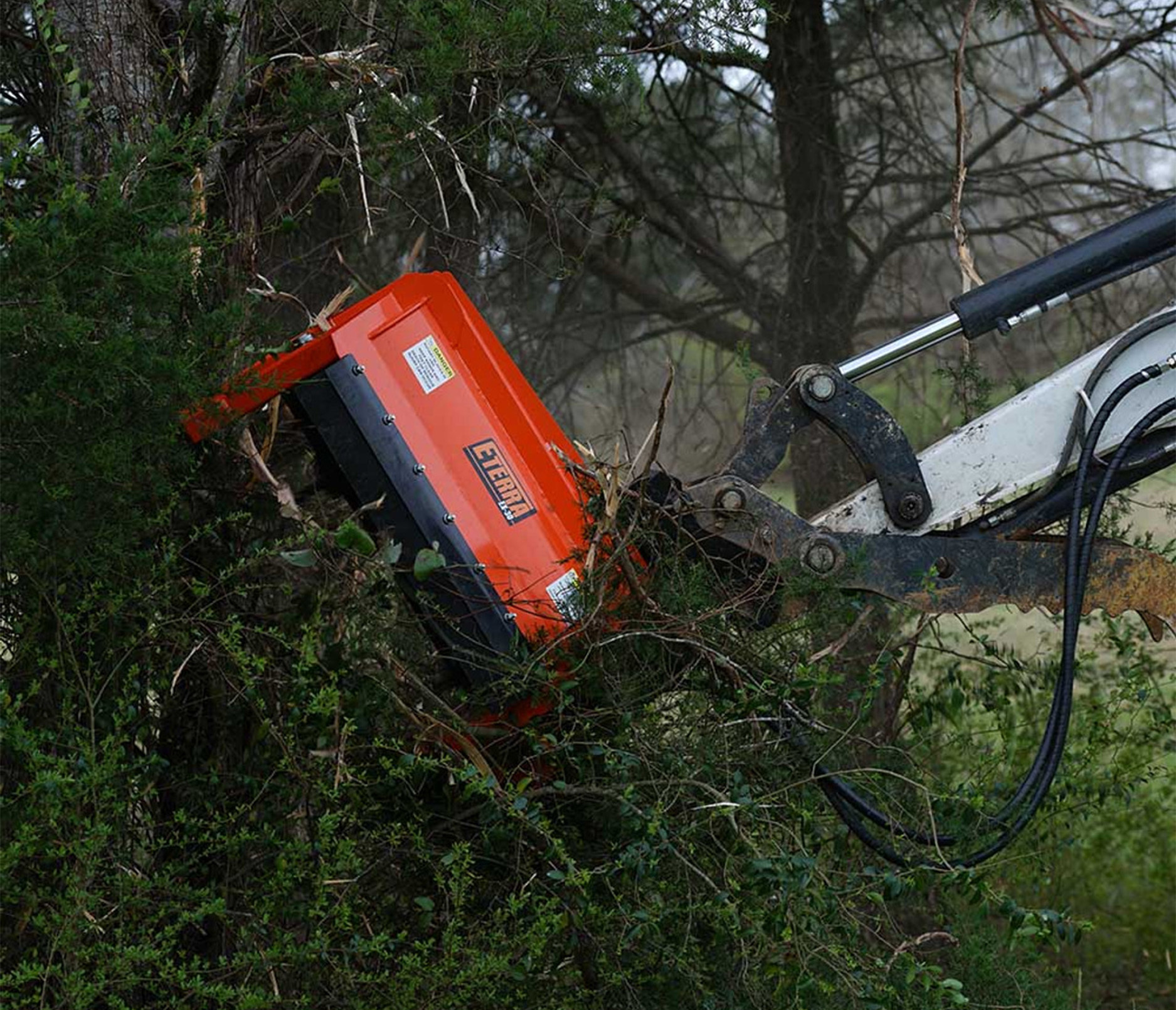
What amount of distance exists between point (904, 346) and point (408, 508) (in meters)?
1.27

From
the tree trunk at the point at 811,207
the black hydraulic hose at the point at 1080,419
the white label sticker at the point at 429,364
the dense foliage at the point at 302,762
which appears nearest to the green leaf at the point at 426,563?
the dense foliage at the point at 302,762

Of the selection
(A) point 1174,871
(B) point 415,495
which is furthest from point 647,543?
(A) point 1174,871

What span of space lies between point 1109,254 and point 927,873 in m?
1.56

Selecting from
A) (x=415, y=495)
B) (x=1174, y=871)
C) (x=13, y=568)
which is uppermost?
(x=13, y=568)

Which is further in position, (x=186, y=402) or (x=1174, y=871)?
(x=1174, y=871)

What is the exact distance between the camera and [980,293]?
360cm

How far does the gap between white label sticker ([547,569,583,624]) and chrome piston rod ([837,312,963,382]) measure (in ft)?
2.79

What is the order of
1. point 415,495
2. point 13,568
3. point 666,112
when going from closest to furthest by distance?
point 13,568 → point 415,495 → point 666,112

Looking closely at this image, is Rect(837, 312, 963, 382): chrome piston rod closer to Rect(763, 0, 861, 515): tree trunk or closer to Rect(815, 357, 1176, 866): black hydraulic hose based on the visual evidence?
Rect(815, 357, 1176, 866): black hydraulic hose

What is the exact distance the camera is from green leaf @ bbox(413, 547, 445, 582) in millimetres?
3289

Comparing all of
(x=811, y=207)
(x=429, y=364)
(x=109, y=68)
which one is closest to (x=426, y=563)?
(x=429, y=364)

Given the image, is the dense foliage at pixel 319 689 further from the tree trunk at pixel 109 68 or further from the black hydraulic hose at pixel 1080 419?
the black hydraulic hose at pixel 1080 419

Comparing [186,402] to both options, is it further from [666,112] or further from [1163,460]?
[666,112]

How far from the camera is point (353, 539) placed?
3.23 metres
